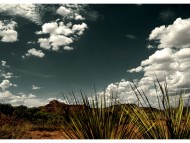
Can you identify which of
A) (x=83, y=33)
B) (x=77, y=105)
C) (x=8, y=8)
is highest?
(x=8, y=8)

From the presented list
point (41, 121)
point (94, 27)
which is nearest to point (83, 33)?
point (94, 27)

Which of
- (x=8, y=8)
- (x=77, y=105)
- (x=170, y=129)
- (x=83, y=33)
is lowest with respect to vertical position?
(x=170, y=129)

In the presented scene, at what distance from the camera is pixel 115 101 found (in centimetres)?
218

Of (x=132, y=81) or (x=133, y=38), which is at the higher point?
(x=133, y=38)

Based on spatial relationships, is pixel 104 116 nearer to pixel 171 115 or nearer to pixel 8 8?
pixel 171 115

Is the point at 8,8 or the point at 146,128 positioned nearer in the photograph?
the point at 146,128

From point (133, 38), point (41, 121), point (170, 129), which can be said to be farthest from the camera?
point (41, 121)

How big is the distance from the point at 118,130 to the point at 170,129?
0.33m

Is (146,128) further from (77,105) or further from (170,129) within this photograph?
(77,105)

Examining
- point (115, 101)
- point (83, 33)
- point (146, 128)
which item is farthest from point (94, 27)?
point (146, 128)

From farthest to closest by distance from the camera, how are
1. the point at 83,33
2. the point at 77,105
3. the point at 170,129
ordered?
the point at 83,33, the point at 77,105, the point at 170,129

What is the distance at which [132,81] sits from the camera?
1990mm

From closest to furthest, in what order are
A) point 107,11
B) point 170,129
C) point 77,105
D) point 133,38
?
1. point 170,129
2. point 77,105
3. point 107,11
4. point 133,38

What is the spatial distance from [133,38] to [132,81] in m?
2.16
